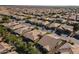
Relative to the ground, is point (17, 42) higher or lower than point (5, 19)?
lower

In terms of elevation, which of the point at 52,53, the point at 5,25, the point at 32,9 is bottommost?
the point at 52,53

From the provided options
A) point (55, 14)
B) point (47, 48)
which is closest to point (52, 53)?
point (47, 48)

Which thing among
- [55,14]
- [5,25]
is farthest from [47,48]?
[5,25]

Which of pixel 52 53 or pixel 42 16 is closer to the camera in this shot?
pixel 52 53

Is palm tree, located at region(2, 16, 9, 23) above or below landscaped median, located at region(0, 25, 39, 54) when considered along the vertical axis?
above

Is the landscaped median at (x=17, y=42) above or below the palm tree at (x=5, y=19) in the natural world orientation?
below
